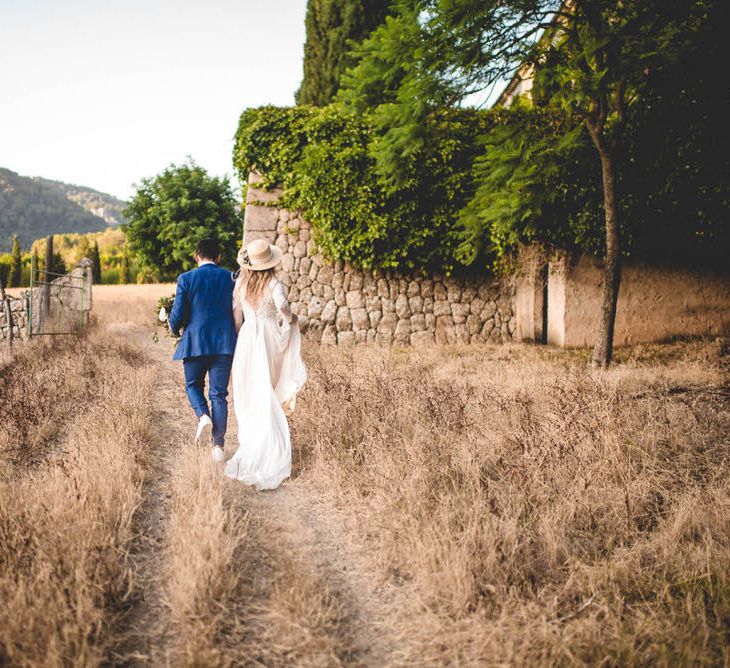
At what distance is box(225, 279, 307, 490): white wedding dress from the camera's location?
4.32 meters

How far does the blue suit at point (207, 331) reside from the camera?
15.5 ft

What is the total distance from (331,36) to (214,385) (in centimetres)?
1591

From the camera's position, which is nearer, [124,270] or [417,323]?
[417,323]

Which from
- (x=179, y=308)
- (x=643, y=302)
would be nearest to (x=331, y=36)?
(x=643, y=302)

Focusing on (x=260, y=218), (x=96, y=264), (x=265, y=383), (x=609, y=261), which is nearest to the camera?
(x=265, y=383)

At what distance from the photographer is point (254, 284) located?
15.8 feet

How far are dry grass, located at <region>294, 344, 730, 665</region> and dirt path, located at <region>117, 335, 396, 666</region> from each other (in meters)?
0.13

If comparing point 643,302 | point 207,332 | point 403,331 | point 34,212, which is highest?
point 34,212

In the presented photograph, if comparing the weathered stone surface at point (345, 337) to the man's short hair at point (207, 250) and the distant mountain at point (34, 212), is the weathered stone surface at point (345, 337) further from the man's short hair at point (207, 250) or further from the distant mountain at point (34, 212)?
the distant mountain at point (34, 212)

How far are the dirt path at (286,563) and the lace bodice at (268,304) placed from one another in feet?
4.56

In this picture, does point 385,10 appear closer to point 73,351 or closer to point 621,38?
point 621,38

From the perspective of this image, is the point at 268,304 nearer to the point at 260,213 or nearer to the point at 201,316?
the point at 201,316

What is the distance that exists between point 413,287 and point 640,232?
4.69m

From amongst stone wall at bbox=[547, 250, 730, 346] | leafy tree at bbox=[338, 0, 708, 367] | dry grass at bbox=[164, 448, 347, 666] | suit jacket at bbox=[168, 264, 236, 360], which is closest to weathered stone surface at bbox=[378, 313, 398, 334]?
stone wall at bbox=[547, 250, 730, 346]
